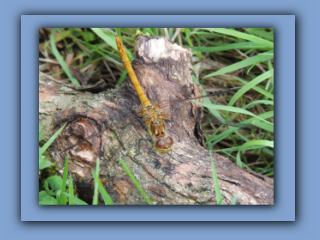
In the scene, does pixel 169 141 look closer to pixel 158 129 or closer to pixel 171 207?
pixel 158 129

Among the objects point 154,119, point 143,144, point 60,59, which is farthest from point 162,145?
point 60,59

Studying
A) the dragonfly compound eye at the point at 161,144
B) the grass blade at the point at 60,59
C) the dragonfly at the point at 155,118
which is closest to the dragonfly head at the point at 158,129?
the dragonfly at the point at 155,118

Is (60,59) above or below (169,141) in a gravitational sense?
above

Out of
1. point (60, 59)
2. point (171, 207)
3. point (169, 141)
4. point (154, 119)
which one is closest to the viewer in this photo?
point (171, 207)

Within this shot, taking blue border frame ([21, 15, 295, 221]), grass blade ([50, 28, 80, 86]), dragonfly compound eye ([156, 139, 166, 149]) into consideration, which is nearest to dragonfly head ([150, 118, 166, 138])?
dragonfly compound eye ([156, 139, 166, 149])
